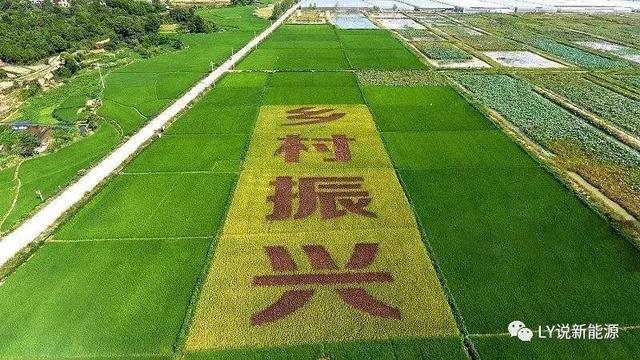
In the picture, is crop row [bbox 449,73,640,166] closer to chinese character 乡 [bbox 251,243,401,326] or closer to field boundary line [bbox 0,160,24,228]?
chinese character 乡 [bbox 251,243,401,326]

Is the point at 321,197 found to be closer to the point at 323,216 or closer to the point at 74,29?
the point at 323,216

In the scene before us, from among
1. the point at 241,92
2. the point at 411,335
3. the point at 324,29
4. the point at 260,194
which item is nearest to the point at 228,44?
the point at 324,29

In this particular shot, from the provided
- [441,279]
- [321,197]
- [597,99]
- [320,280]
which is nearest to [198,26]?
[597,99]

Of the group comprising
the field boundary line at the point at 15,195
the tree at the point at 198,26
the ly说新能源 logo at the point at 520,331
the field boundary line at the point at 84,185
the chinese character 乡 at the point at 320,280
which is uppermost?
the tree at the point at 198,26

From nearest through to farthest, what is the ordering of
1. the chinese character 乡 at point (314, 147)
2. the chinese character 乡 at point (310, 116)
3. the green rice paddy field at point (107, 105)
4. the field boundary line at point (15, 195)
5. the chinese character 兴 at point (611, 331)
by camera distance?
the chinese character 兴 at point (611, 331), the field boundary line at point (15, 195), the green rice paddy field at point (107, 105), the chinese character 乡 at point (314, 147), the chinese character 乡 at point (310, 116)

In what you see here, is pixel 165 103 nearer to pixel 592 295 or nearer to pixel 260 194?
pixel 260 194

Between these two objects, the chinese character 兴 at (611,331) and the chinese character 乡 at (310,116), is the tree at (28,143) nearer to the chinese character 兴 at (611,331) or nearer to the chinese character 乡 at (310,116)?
the chinese character 乡 at (310,116)

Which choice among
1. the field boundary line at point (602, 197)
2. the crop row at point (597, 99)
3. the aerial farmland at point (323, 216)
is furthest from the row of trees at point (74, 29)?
the field boundary line at point (602, 197)

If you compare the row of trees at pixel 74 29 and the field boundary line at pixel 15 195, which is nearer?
the field boundary line at pixel 15 195
